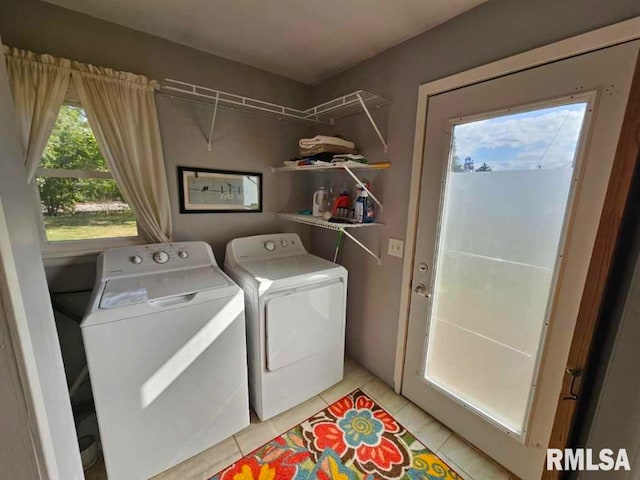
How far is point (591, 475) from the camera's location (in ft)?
1.73

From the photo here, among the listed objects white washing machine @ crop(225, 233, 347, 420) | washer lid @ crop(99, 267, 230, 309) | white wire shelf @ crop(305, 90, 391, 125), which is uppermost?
white wire shelf @ crop(305, 90, 391, 125)

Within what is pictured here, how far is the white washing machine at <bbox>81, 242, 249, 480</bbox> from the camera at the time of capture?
1188 millimetres

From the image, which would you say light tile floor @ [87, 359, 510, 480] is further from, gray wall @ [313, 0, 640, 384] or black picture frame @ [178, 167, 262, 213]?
black picture frame @ [178, 167, 262, 213]

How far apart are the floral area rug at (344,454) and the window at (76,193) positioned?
1.60 m

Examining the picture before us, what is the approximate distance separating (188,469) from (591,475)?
174 cm

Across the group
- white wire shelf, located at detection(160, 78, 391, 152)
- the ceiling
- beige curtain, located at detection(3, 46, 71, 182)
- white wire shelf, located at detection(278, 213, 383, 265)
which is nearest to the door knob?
white wire shelf, located at detection(278, 213, 383, 265)

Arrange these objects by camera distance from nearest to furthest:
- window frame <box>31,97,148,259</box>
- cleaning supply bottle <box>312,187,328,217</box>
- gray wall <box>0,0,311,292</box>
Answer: gray wall <box>0,0,311,292</box> → window frame <box>31,97,148,259</box> → cleaning supply bottle <box>312,187,328,217</box>

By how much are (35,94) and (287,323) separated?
180cm

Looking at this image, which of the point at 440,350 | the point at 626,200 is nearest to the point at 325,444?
the point at 440,350

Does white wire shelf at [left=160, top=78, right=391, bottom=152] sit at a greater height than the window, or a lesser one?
greater

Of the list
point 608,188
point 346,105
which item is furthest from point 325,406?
point 346,105

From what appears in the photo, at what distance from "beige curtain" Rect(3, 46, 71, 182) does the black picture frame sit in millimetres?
656

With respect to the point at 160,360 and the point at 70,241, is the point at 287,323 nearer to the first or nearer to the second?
the point at 160,360

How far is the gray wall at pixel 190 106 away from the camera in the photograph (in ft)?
4.59
